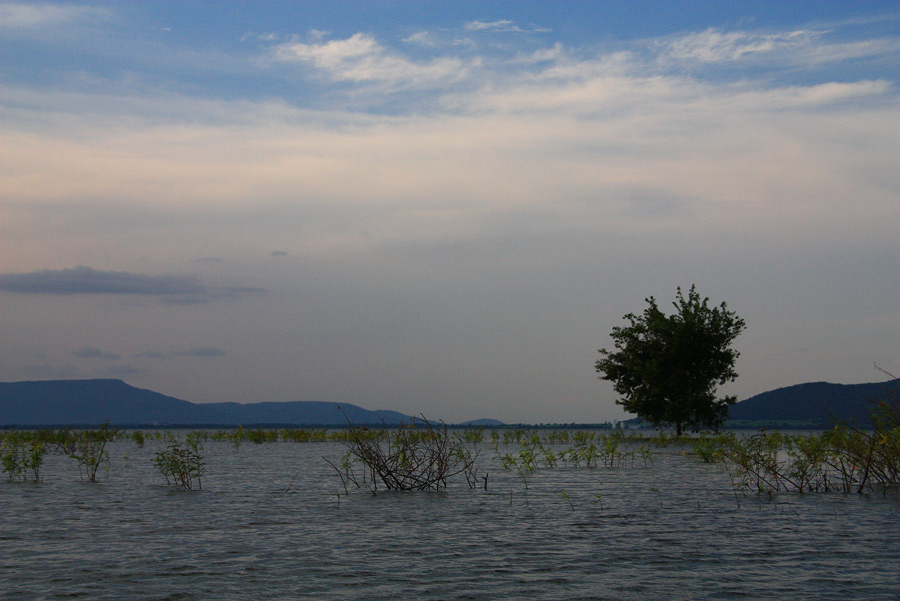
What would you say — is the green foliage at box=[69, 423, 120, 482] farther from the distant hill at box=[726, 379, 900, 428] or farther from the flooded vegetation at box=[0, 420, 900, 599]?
the distant hill at box=[726, 379, 900, 428]

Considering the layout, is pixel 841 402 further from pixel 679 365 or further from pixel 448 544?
pixel 448 544

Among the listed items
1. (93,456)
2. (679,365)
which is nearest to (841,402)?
(679,365)

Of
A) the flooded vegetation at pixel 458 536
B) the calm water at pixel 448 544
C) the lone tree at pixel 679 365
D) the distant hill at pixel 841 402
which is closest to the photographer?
the calm water at pixel 448 544

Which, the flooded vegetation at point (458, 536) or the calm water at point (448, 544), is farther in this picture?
the flooded vegetation at point (458, 536)

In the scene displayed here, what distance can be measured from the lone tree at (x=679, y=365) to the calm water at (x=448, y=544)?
3314 centimetres

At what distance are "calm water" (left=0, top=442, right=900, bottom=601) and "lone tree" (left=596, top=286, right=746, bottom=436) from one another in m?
33.1

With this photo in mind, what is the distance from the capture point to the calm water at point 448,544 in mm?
11031

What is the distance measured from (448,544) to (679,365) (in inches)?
1802

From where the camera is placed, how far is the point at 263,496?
74.4ft

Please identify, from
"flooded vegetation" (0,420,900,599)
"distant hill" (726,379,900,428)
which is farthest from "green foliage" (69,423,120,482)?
"distant hill" (726,379,900,428)

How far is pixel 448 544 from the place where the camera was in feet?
47.3

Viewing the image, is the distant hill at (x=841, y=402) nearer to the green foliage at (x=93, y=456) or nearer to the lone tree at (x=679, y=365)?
the lone tree at (x=679, y=365)

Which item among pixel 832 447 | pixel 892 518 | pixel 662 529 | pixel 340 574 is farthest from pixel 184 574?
pixel 832 447

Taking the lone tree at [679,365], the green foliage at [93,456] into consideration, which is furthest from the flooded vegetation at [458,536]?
the lone tree at [679,365]
